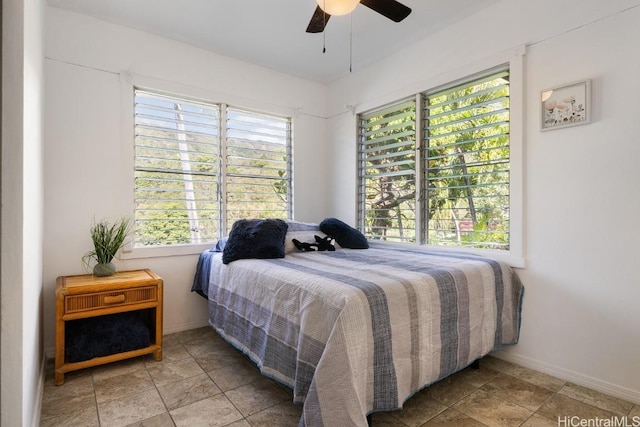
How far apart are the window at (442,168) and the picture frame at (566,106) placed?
10.2 inches

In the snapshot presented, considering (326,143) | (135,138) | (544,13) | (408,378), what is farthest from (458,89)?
(135,138)

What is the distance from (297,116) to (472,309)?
111 inches

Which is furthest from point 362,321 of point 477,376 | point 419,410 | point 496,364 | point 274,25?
point 274,25

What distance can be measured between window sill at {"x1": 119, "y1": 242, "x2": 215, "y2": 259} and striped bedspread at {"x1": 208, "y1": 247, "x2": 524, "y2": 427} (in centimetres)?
78

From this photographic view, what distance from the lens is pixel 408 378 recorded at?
5.21 ft

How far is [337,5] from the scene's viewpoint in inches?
69.3

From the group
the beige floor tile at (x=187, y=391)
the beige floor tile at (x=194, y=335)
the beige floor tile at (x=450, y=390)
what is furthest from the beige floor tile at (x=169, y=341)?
the beige floor tile at (x=450, y=390)

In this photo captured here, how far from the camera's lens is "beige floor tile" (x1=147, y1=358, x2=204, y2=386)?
2.15 metres

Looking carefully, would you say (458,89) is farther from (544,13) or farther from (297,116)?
(297,116)

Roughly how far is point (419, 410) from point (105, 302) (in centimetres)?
216

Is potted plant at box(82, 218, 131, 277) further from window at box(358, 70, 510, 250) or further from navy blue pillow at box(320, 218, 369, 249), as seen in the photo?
window at box(358, 70, 510, 250)

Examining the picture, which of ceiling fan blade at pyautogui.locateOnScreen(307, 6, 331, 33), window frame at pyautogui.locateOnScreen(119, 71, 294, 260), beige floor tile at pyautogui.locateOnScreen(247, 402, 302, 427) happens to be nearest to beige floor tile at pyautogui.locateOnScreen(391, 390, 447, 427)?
beige floor tile at pyautogui.locateOnScreen(247, 402, 302, 427)

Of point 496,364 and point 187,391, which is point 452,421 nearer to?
point 496,364

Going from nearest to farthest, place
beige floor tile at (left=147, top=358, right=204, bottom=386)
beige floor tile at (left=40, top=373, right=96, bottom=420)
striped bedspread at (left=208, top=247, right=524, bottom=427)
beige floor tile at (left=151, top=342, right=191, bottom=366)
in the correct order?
striped bedspread at (left=208, top=247, right=524, bottom=427)
beige floor tile at (left=40, top=373, right=96, bottom=420)
beige floor tile at (left=147, top=358, right=204, bottom=386)
beige floor tile at (left=151, top=342, right=191, bottom=366)
